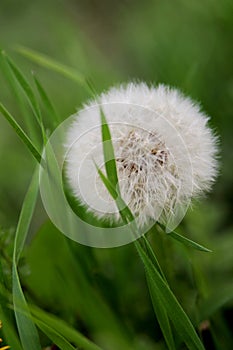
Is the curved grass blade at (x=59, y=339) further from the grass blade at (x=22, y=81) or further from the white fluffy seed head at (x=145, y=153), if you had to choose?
the grass blade at (x=22, y=81)

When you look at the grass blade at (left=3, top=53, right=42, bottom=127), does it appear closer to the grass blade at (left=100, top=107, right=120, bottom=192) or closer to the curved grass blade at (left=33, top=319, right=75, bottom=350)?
the grass blade at (left=100, top=107, right=120, bottom=192)

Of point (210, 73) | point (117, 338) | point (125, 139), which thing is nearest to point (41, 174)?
point (125, 139)

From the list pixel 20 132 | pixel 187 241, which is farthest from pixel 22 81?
pixel 187 241

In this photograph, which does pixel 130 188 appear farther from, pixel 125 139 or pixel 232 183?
pixel 232 183

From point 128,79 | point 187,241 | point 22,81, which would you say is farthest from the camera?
point 128,79

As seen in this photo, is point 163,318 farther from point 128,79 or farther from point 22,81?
point 128,79

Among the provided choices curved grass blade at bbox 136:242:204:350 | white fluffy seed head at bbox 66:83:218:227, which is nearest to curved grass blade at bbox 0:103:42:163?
white fluffy seed head at bbox 66:83:218:227
